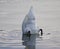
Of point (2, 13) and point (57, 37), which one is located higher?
point (2, 13)

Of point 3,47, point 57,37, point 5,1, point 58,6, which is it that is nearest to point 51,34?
point 57,37

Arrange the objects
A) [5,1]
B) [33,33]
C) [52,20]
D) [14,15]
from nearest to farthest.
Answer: [33,33]
[52,20]
[14,15]
[5,1]

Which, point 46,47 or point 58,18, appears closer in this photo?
point 46,47

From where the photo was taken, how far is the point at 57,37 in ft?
15.3

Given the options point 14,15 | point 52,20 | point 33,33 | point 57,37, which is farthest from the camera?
point 14,15

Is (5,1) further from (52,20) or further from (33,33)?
(33,33)

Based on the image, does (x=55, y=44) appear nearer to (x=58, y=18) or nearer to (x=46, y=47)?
(x=46, y=47)

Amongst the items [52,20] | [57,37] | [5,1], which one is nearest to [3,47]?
[57,37]

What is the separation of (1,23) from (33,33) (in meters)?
3.66

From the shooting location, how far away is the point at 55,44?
13.9ft

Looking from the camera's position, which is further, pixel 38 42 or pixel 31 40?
pixel 38 42

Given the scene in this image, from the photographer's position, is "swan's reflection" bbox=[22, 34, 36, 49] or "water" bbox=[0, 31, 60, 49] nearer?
"swan's reflection" bbox=[22, 34, 36, 49]

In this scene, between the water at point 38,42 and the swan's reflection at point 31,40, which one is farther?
the water at point 38,42

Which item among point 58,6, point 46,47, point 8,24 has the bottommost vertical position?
point 46,47
